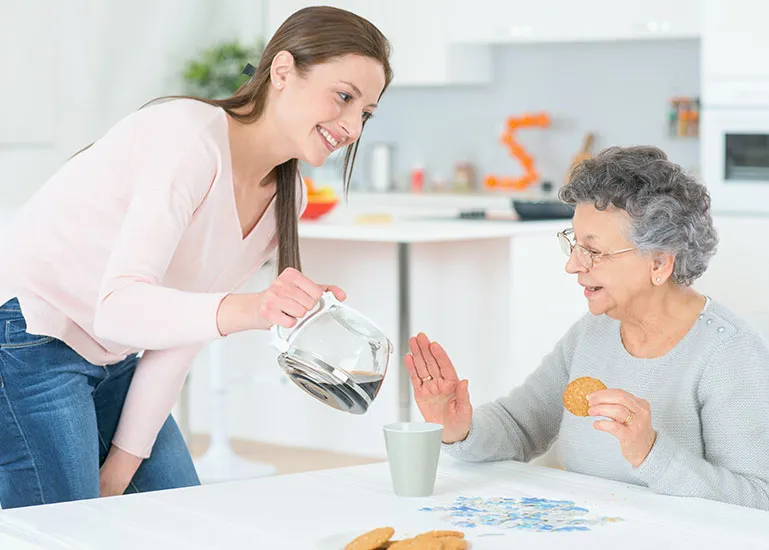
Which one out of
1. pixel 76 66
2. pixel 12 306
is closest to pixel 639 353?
pixel 12 306

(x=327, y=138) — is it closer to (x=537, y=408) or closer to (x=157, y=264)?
(x=157, y=264)

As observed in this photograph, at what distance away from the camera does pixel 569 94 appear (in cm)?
589

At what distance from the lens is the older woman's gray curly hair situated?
1.94m

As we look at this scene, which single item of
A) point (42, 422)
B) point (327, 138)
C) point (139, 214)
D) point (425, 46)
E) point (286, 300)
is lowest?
point (42, 422)

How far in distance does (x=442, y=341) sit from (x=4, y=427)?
110 inches

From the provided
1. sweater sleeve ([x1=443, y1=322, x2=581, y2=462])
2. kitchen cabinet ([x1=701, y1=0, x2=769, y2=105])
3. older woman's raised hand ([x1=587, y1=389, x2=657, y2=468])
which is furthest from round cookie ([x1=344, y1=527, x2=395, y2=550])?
kitchen cabinet ([x1=701, y1=0, x2=769, y2=105])

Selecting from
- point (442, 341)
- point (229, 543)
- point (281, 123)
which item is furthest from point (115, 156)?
point (442, 341)

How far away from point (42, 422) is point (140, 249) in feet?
1.13

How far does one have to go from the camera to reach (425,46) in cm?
587

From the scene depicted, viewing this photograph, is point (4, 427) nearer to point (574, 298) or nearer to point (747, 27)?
point (574, 298)

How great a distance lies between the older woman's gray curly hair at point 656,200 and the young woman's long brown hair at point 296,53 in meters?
0.37

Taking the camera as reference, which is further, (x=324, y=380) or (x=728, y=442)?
(x=728, y=442)

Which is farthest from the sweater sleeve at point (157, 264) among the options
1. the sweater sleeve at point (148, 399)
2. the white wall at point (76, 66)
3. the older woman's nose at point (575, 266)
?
the white wall at point (76, 66)

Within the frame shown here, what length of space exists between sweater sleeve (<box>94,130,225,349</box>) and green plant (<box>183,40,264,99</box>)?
426 centimetres
